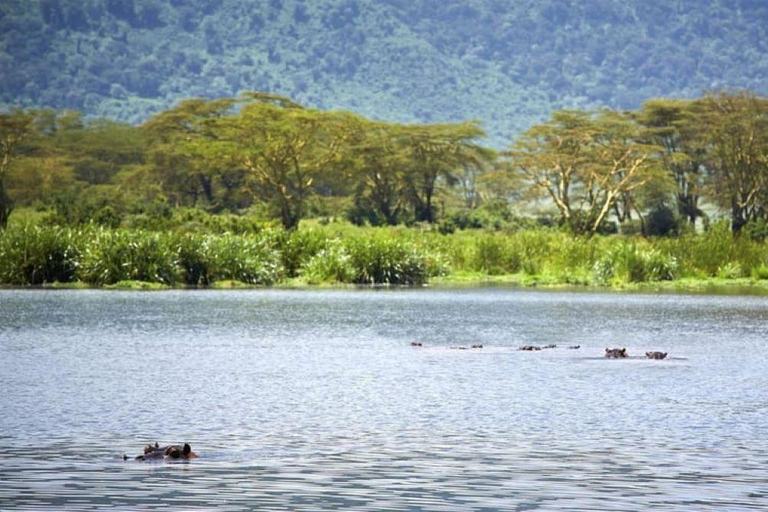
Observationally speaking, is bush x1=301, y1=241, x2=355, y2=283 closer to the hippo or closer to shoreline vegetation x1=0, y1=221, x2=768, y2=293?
shoreline vegetation x1=0, y1=221, x2=768, y2=293

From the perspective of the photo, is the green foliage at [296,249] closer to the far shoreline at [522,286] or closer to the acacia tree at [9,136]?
the far shoreline at [522,286]

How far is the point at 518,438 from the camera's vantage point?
15.6 metres

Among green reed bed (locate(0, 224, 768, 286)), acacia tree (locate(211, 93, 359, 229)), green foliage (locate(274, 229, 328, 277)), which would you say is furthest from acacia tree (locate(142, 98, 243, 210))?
green foliage (locate(274, 229, 328, 277))

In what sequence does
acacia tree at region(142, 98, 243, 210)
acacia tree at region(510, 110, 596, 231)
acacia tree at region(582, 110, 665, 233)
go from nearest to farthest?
acacia tree at region(582, 110, 665, 233) → acacia tree at region(510, 110, 596, 231) → acacia tree at region(142, 98, 243, 210)

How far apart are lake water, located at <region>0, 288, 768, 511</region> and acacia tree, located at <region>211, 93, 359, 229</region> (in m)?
57.8

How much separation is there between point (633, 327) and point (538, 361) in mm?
8908

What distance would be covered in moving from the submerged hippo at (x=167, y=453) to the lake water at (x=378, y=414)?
126 mm

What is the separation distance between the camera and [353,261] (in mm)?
52844

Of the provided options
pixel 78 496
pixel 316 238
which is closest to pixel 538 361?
pixel 78 496

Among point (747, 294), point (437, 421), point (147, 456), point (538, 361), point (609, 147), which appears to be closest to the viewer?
point (147, 456)

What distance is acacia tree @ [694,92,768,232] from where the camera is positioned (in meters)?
86.2

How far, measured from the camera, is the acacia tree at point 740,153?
8625 cm

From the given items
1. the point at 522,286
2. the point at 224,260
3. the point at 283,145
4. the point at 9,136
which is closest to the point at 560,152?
the point at 283,145

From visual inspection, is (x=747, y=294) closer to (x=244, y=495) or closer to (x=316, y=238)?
(x=316, y=238)
